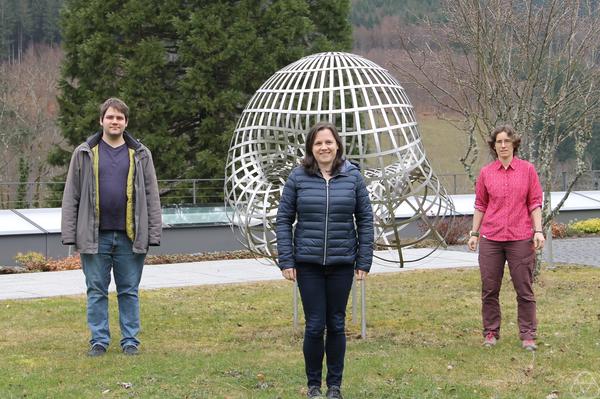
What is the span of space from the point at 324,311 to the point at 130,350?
239 cm

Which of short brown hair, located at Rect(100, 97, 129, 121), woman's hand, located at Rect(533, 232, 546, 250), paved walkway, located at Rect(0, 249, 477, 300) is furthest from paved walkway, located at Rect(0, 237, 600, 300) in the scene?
woman's hand, located at Rect(533, 232, 546, 250)

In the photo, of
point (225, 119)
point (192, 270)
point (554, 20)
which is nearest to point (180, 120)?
point (225, 119)

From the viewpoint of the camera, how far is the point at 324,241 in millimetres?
6176

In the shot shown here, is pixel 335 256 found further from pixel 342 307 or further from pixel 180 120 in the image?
pixel 180 120

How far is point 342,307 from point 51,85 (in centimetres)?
3216

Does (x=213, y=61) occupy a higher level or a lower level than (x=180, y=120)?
higher

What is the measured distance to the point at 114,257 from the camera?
26.0 feet

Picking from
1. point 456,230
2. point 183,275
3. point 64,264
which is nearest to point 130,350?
point 183,275

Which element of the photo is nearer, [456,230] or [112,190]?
[112,190]

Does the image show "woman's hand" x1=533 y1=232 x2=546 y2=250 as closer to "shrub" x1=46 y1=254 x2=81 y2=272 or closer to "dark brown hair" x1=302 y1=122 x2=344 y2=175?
"dark brown hair" x1=302 y1=122 x2=344 y2=175

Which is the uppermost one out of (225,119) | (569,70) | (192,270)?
(569,70)

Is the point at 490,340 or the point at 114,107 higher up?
the point at 114,107

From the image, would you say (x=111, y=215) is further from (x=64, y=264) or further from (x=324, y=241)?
(x=64, y=264)

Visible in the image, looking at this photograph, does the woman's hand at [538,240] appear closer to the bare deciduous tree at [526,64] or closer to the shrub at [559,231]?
the bare deciduous tree at [526,64]
